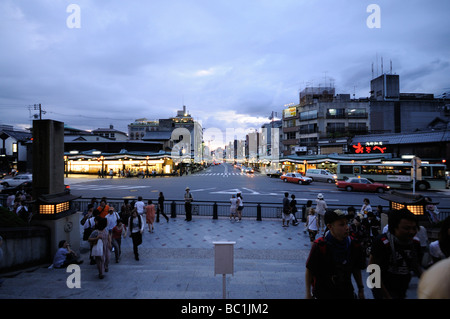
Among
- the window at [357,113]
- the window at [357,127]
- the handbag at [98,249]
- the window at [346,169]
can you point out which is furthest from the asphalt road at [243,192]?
the window at [357,113]

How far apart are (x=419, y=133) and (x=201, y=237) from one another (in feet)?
148

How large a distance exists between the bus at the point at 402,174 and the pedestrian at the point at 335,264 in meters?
28.8

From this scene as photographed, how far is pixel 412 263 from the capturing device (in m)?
3.14

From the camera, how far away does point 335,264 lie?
3.03m

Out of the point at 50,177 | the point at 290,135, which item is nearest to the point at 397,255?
the point at 50,177

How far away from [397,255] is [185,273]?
4.99 metres

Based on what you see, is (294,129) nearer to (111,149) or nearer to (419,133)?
(419,133)

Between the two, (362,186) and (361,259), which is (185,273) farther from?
(362,186)

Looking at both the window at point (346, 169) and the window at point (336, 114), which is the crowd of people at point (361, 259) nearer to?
the window at point (346, 169)

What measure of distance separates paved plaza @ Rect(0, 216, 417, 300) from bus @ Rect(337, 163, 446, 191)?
75.5ft

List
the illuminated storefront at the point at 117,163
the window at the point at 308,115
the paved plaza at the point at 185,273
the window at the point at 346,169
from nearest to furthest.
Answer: the paved plaza at the point at 185,273 → the window at the point at 346,169 → the illuminated storefront at the point at 117,163 → the window at the point at 308,115

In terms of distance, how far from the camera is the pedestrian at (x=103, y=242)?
5.77 m

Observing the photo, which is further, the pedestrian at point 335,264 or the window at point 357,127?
the window at point 357,127
